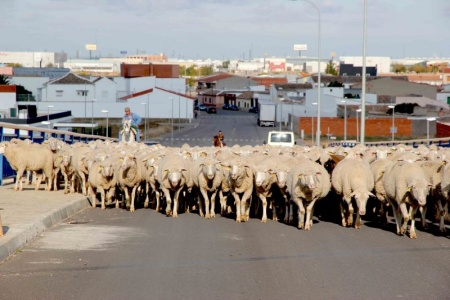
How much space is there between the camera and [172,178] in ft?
56.7

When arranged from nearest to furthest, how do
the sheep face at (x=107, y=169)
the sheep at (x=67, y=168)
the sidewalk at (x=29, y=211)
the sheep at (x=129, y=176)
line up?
→ the sidewalk at (x=29, y=211) < the sheep face at (x=107, y=169) < the sheep at (x=129, y=176) < the sheep at (x=67, y=168)

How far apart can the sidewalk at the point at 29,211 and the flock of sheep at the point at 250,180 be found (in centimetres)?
60

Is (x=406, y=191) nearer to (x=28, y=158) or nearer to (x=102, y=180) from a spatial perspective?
(x=102, y=180)

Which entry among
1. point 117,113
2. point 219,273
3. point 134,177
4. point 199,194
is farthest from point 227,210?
point 117,113

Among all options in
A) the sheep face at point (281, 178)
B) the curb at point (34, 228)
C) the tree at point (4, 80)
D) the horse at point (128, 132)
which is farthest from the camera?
the tree at point (4, 80)

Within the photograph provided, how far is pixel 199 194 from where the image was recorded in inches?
712

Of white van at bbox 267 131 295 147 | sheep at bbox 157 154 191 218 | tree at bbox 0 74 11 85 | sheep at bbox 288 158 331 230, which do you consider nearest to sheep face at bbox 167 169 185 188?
sheep at bbox 157 154 191 218

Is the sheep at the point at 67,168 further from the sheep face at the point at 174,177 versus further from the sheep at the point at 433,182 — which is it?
the sheep at the point at 433,182

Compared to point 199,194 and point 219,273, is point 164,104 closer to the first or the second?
point 199,194

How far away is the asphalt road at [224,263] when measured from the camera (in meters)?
9.70

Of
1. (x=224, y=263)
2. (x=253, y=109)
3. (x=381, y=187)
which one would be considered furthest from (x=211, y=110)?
(x=224, y=263)

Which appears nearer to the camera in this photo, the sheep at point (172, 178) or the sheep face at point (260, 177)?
the sheep face at point (260, 177)

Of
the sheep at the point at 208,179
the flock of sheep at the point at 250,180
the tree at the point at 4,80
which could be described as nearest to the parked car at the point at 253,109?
the tree at the point at 4,80

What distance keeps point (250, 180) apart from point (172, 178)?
1593 mm
